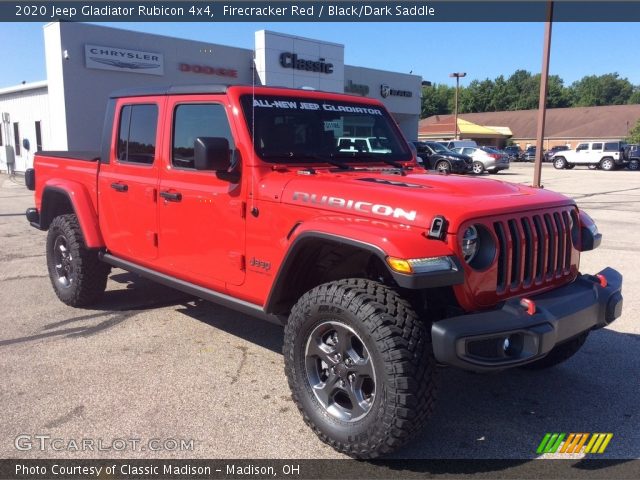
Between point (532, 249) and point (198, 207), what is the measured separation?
2.16 meters

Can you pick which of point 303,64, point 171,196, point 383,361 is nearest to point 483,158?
Answer: point 303,64

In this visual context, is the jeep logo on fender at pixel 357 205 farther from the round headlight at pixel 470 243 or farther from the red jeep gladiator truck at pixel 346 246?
the round headlight at pixel 470 243

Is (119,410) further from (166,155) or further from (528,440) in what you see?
(528,440)

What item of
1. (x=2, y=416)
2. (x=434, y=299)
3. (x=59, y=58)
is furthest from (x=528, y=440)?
(x=59, y=58)

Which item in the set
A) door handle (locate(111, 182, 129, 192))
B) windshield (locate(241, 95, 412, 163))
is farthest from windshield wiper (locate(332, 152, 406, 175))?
door handle (locate(111, 182, 129, 192))

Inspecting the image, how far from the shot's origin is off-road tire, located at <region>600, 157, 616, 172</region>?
3431 cm

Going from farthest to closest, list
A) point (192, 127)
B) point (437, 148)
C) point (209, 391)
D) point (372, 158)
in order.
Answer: point (437, 148), point (372, 158), point (192, 127), point (209, 391)

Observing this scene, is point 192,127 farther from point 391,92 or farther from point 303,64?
point 391,92

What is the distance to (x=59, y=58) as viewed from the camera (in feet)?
59.5

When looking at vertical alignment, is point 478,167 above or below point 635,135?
below

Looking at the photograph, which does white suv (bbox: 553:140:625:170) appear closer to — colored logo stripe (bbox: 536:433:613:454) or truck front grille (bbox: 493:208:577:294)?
truck front grille (bbox: 493:208:577:294)

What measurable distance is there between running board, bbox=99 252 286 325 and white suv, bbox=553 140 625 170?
35.5 metres

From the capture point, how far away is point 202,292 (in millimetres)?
3963

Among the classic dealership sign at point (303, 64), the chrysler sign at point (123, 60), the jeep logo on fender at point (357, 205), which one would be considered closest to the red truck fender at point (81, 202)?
the jeep logo on fender at point (357, 205)
